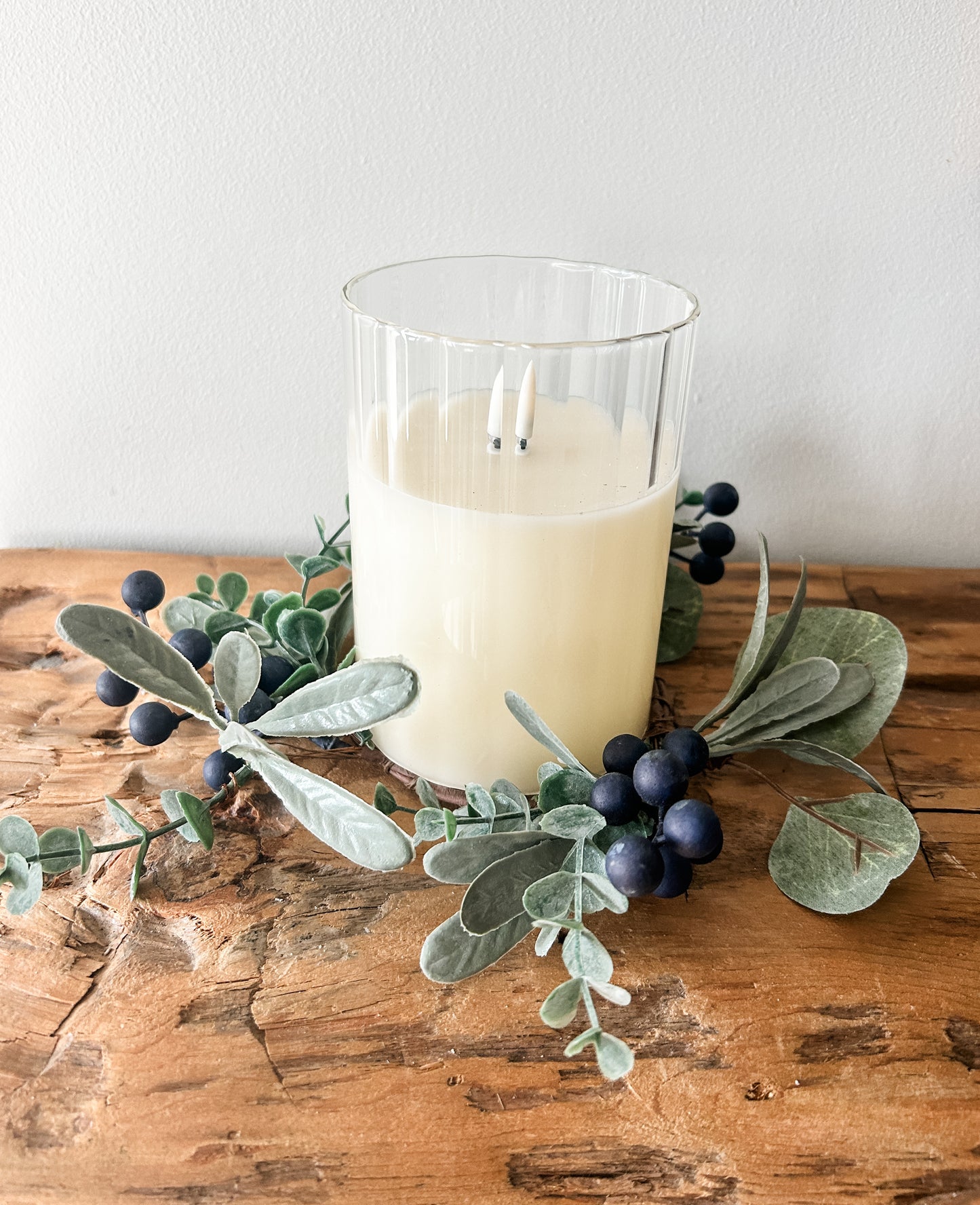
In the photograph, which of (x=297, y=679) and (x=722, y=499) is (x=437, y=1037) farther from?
(x=722, y=499)

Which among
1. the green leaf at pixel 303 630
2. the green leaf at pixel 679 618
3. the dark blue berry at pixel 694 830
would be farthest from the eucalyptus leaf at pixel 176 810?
the green leaf at pixel 679 618

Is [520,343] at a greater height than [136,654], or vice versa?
Result: [520,343]

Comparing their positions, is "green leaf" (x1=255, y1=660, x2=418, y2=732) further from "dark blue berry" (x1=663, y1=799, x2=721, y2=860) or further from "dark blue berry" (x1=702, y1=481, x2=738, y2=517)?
"dark blue berry" (x1=702, y1=481, x2=738, y2=517)

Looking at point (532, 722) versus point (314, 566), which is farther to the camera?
point (314, 566)

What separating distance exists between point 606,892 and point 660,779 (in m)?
0.05

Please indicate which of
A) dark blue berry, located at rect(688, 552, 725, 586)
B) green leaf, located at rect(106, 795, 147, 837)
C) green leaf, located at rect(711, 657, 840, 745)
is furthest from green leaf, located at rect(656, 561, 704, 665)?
green leaf, located at rect(106, 795, 147, 837)

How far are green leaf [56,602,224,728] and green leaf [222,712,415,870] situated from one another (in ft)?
0.07

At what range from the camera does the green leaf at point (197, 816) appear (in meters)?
0.42

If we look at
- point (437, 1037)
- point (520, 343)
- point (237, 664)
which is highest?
point (520, 343)

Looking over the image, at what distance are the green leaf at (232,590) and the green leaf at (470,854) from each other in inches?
9.2

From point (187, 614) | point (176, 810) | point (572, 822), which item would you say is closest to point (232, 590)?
point (187, 614)

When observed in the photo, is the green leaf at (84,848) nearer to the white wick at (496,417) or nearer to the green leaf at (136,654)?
the green leaf at (136,654)

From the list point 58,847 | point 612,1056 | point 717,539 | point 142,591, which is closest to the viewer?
point 612,1056

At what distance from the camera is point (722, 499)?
639 millimetres
